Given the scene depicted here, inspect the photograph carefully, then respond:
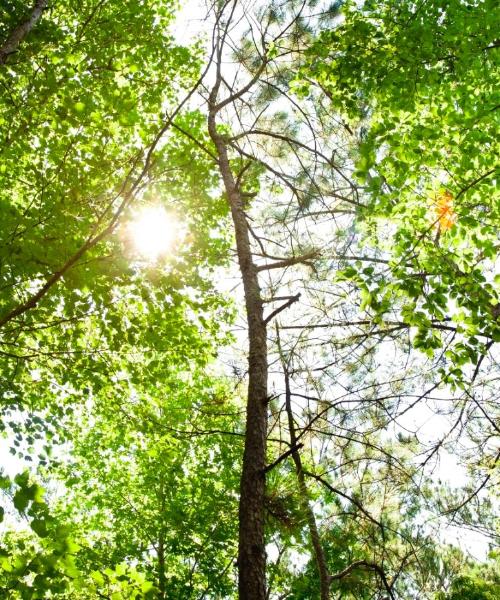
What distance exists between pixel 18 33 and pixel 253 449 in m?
5.56

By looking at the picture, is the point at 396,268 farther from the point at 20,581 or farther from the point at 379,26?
the point at 379,26

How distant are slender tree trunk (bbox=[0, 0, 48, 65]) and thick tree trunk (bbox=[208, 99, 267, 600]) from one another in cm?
302

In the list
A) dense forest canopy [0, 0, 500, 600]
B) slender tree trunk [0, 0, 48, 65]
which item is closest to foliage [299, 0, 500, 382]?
dense forest canopy [0, 0, 500, 600]

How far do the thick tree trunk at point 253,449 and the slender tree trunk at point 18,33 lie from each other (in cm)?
302

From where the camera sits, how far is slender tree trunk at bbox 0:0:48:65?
17.2ft

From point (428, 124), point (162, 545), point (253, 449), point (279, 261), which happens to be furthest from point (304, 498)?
point (162, 545)

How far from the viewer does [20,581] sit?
81.0 inches

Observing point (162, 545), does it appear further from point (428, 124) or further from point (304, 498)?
point (428, 124)

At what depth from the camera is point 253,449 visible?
4035 mm

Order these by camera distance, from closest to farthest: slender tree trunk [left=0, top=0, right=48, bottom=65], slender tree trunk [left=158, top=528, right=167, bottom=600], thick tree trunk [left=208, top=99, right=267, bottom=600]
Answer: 1. thick tree trunk [left=208, top=99, right=267, bottom=600]
2. slender tree trunk [left=0, top=0, right=48, bottom=65]
3. slender tree trunk [left=158, top=528, right=167, bottom=600]

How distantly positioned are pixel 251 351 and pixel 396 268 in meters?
1.96

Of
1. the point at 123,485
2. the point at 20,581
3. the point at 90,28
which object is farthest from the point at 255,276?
the point at 123,485

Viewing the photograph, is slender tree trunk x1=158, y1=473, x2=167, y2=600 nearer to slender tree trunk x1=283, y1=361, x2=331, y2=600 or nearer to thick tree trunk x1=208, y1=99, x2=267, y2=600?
slender tree trunk x1=283, y1=361, x2=331, y2=600

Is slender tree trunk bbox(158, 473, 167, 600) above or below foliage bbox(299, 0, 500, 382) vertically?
below
